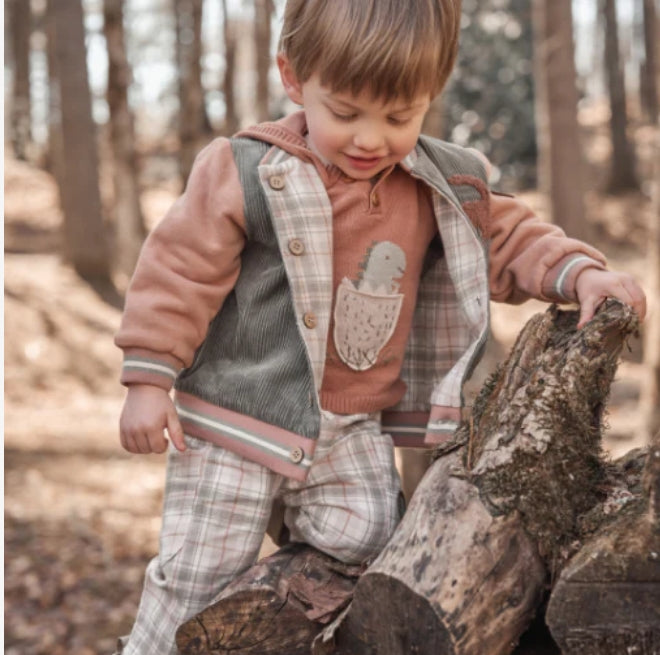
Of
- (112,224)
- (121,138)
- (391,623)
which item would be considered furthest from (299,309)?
(112,224)

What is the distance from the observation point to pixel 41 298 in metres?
11.1

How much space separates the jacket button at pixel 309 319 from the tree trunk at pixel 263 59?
8924 mm

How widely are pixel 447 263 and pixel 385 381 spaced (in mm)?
354

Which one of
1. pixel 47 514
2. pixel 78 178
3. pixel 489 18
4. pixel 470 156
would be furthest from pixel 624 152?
pixel 470 156

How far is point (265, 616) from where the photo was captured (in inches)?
79.8

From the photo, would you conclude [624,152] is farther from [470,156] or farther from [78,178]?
[470,156]

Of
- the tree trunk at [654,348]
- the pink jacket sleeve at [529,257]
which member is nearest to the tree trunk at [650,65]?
the tree trunk at [654,348]

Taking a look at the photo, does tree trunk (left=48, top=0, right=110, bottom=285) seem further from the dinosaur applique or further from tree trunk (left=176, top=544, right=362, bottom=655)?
tree trunk (left=176, top=544, right=362, bottom=655)

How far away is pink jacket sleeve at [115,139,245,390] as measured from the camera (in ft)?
7.21

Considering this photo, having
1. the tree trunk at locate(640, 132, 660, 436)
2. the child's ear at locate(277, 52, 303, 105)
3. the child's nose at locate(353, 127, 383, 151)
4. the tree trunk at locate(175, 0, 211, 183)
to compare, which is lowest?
the tree trunk at locate(640, 132, 660, 436)

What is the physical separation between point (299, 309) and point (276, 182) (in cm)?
31

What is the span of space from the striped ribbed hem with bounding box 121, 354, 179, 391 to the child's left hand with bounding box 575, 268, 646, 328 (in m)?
1.00

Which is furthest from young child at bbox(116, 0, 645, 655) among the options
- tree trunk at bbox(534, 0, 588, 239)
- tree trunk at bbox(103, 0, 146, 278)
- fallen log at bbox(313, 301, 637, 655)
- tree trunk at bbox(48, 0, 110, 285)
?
tree trunk at bbox(48, 0, 110, 285)

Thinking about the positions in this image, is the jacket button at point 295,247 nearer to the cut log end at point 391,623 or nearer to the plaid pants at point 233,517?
the plaid pants at point 233,517
